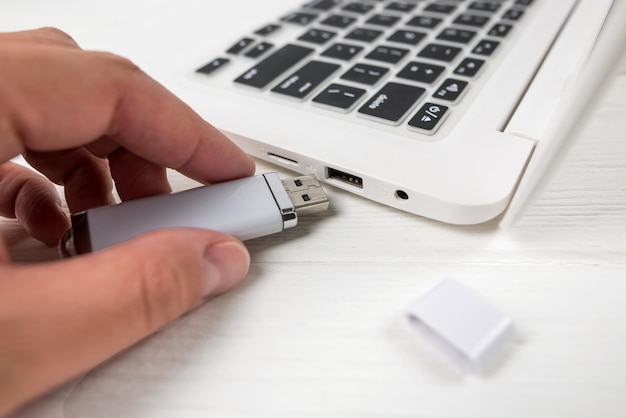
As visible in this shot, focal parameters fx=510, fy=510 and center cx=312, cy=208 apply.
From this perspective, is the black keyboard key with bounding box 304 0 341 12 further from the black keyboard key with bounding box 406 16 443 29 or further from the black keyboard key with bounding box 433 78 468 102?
the black keyboard key with bounding box 433 78 468 102

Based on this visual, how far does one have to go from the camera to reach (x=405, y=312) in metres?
0.33

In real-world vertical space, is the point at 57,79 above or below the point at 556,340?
above

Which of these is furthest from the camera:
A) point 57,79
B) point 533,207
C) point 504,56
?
point 504,56

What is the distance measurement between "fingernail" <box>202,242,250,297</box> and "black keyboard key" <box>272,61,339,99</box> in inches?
8.2

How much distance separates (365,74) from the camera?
501 millimetres

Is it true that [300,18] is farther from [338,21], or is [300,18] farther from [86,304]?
[86,304]

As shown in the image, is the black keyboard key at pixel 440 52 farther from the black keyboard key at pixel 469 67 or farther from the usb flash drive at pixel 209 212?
the usb flash drive at pixel 209 212

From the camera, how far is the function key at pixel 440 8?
630 millimetres

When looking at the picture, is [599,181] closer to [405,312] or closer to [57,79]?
[405,312]

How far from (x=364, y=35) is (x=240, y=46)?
141 mm

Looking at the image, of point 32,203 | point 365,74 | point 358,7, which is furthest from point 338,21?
point 32,203

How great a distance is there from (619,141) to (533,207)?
14cm

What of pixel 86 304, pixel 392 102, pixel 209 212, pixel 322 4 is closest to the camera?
pixel 86 304

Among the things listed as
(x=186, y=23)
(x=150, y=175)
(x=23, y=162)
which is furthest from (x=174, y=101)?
(x=186, y=23)
